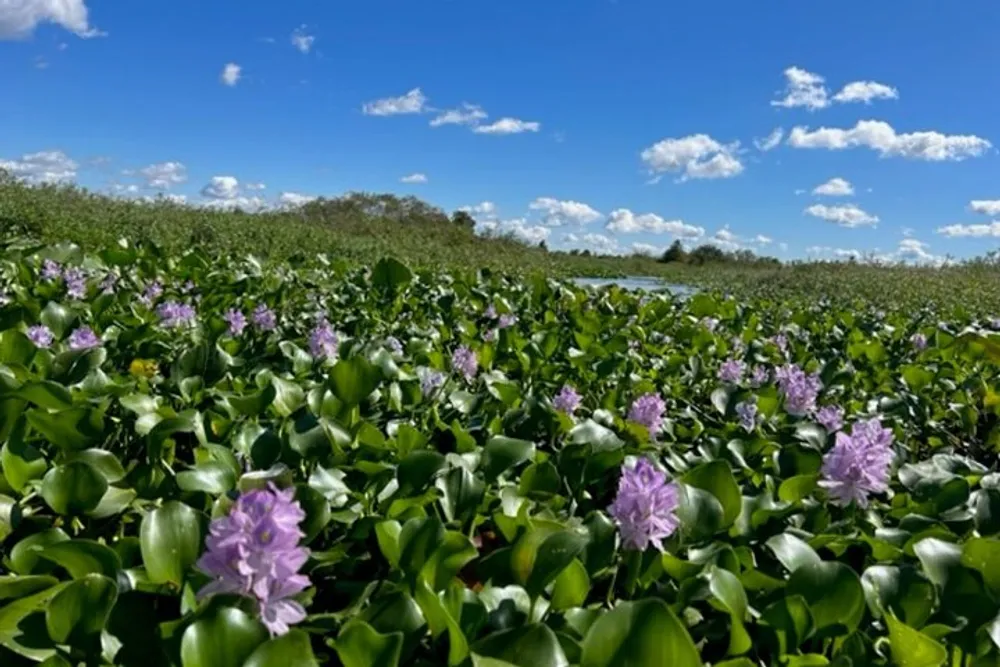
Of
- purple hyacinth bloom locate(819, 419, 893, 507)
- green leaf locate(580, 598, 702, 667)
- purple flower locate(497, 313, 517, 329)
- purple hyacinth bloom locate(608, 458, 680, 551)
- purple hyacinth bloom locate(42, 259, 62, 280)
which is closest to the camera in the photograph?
green leaf locate(580, 598, 702, 667)

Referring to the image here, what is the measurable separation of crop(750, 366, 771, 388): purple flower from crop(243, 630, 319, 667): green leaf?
221cm

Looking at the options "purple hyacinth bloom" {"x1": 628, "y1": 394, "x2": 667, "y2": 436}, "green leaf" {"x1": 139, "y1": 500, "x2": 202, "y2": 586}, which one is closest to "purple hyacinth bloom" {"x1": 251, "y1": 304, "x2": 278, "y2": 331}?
"purple hyacinth bloom" {"x1": 628, "y1": 394, "x2": 667, "y2": 436}

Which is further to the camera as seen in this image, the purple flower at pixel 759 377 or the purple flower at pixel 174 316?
the purple flower at pixel 759 377

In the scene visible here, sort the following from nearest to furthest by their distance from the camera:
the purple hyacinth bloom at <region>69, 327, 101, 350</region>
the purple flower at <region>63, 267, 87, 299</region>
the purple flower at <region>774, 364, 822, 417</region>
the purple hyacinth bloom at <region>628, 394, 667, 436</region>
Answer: the purple hyacinth bloom at <region>628, 394, 667, 436</region>
the purple hyacinth bloom at <region>69, 327, 101, 350</region>
the purple flower at <region>774, 364, 822, 417</region>
the purple flower at <region>63, 267, 87, 299</region>

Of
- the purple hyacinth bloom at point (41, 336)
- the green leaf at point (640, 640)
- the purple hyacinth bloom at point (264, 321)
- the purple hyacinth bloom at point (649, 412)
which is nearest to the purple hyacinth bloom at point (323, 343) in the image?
the purple hyacinth bloom at point (264, 321)

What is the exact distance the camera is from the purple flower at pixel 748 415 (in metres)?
2.16

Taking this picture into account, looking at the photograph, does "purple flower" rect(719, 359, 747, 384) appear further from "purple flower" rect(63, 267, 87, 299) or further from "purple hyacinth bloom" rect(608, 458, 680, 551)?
"purple flower" rect(63, 267, 87, 299)

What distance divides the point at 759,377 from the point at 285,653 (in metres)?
2.37

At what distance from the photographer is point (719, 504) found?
4.19 ft

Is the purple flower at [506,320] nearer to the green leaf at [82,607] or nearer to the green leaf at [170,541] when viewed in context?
the green leaf at [170,541]

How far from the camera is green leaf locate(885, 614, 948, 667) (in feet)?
2.93

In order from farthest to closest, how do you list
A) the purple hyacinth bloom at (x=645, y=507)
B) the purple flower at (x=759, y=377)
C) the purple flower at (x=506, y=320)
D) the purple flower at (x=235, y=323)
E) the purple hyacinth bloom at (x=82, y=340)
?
the purple flower at (x=506, y=320) → the purple flower at (x=759, y=377) → the purple flower at (x=235, y=323) → the purple hyacinth bloom at (x=82, y=340) → the purple hyacinth bloom at (x=645, y=507)

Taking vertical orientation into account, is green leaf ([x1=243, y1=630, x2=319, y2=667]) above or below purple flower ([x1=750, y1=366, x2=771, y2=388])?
below

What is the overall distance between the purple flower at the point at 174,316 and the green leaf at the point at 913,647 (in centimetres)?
227
